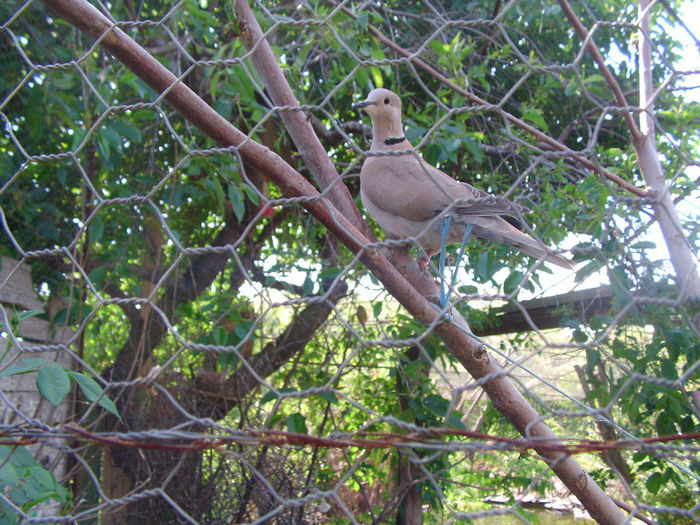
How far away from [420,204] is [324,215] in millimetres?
348

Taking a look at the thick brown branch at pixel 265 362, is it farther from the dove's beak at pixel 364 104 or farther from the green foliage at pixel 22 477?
the green foliage at pixel 22 477

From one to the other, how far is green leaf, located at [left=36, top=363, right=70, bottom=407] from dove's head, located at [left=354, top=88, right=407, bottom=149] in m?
0.94

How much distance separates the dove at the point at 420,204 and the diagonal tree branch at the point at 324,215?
0.13 meters

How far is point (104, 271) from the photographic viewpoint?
1705 mm

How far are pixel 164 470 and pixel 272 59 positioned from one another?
59.0 inches

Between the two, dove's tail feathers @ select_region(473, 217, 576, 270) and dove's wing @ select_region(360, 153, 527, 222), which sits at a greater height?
dove's wing @ select_region(360, 153, 527, 222)

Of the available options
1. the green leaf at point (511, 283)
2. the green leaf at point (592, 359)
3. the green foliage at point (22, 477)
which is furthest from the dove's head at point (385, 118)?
the green foliage at point (22, 477)

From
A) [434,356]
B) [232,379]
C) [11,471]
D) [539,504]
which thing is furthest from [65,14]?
[539,504]

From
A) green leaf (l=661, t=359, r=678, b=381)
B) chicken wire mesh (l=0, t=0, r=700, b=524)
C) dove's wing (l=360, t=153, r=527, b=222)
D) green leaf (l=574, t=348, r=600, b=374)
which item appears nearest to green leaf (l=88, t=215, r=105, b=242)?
chicken wire mesh (l=0, t=0, r=700, b=524)

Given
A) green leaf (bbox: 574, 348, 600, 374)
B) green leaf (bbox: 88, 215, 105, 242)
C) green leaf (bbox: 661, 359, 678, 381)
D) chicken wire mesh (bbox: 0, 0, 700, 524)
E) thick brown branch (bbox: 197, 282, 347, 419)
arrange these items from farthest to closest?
thick brown branch (bbox: 197, 282, 347, 419)
green leaf (bbox: 88, 215, 105, 242)
chicken wire mesh (bbox: 0, 0, 700, 524)
green leaf (bbox: 574, 348, 600, 374)
green leaf (bbox: 661, 359, 678, 381)

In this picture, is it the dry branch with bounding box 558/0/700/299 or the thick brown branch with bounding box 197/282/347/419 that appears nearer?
the dry branch with bounding box 558/0/700/299

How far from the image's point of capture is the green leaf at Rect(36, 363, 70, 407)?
76 centimetres

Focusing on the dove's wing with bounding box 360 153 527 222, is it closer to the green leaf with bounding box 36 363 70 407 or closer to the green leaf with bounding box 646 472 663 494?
the green leaf with bounding box 646 472 663 494

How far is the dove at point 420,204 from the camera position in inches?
41.0
